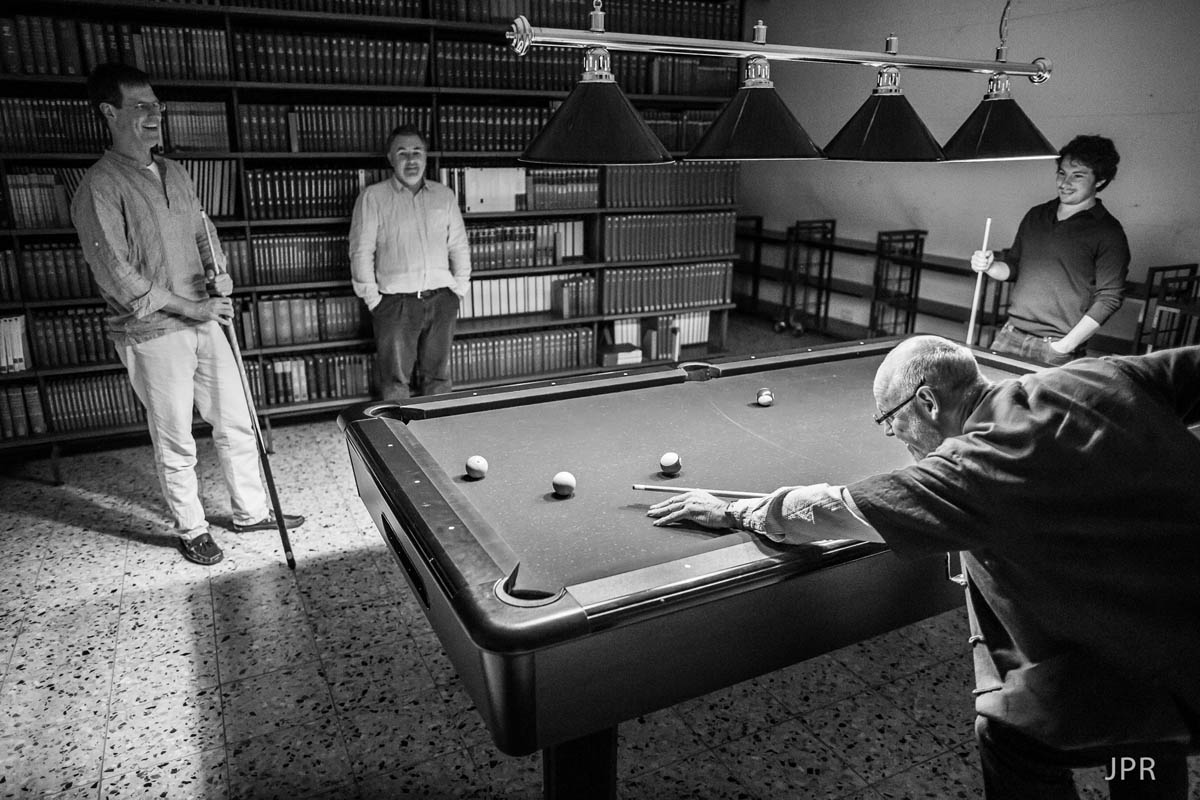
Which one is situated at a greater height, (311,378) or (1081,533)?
(1081,533)

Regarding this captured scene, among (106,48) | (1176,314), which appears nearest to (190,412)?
(106,48)

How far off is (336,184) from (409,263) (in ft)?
2.18

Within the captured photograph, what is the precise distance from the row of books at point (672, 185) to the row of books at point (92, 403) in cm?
302

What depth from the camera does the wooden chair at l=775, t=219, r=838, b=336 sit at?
6.91 meters

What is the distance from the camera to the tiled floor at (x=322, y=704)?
2.04 metres

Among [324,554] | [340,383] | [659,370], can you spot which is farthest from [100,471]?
[659,370]

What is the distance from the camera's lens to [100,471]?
4.02 m

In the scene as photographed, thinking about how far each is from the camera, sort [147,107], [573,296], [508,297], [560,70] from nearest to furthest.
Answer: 1. [147,107]
2. [560,70]
3. [508,297]
4. [573,296]

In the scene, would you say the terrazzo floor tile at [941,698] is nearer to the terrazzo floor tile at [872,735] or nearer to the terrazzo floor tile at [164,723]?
the terrazzo floor tile at [872,735]

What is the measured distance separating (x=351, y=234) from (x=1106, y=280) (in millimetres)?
3654

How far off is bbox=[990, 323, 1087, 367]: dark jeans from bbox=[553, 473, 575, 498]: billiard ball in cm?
247

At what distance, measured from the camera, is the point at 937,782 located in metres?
2.03

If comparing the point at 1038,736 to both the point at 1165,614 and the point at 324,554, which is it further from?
the point at 324,554

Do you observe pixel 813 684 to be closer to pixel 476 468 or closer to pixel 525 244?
pixel 476 468
